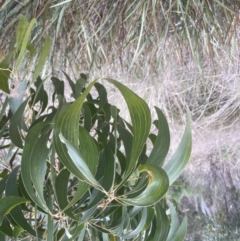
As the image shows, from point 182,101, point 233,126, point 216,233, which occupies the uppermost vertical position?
point 182,101

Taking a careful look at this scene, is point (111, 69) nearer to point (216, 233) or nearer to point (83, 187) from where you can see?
point (83, 187)

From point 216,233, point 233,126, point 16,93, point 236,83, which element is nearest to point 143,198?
point 16,93

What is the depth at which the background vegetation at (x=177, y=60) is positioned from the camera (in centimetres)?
57

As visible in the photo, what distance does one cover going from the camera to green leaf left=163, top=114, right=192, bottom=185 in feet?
0.81

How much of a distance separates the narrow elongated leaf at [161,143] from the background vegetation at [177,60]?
0.44 ft

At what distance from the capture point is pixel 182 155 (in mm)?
→ 255

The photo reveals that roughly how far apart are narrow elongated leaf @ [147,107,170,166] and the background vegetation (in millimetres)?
136

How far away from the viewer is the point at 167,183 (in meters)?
0.23

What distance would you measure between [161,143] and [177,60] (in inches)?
21.5

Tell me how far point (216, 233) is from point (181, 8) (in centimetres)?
90

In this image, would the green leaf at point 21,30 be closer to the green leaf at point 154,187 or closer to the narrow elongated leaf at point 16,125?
the narrow elongated leaf at point 16,125

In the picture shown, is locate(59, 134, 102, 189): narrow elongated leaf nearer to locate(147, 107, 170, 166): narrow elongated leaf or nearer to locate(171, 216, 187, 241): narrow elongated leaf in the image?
locate(147, 107, 170, 166): narrow elongated leaf

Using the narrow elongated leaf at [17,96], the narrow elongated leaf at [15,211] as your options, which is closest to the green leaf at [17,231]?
the narrow elongated leaf at [15,211]

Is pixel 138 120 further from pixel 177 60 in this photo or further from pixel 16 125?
pixel 177 60
